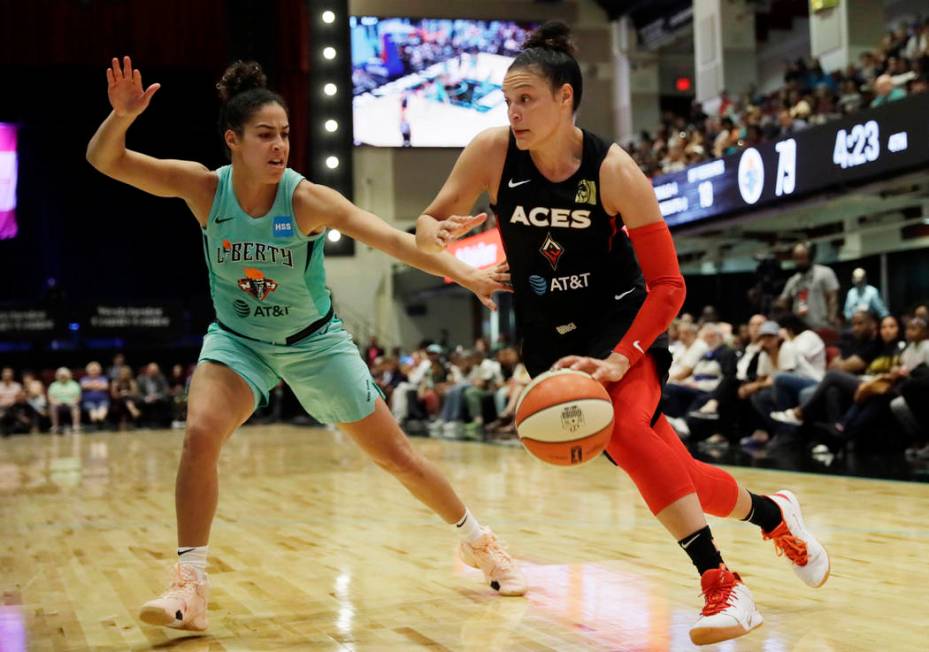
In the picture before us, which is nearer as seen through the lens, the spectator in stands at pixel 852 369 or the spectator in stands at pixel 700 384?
the spectator in stands at pixel 852 369

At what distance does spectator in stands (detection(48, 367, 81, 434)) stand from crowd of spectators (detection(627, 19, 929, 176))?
11.5 m

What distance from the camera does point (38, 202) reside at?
26.4 m

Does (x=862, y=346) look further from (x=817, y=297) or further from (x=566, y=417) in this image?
(x=566, y=417)

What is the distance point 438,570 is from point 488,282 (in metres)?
1.65

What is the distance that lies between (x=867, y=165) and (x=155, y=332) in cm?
1637

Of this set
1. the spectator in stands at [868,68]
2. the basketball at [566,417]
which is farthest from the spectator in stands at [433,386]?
the basketball at [566,417]

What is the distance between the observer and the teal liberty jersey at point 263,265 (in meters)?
3.87

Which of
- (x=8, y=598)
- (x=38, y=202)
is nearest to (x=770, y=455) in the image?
(x=8, y=598)

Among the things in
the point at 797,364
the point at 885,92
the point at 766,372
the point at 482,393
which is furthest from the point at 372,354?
the point at 797,364

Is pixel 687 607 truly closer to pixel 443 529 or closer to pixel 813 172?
pixel 443 529

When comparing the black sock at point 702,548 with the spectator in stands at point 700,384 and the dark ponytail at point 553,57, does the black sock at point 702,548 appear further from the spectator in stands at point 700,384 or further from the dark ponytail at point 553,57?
the spectator in stands at point 700,384

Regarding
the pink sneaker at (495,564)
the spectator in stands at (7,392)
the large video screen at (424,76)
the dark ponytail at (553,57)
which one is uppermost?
the large video screen at (424,76)

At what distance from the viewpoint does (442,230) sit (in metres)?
3.46

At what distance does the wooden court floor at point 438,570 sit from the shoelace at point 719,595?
131 millimetres
